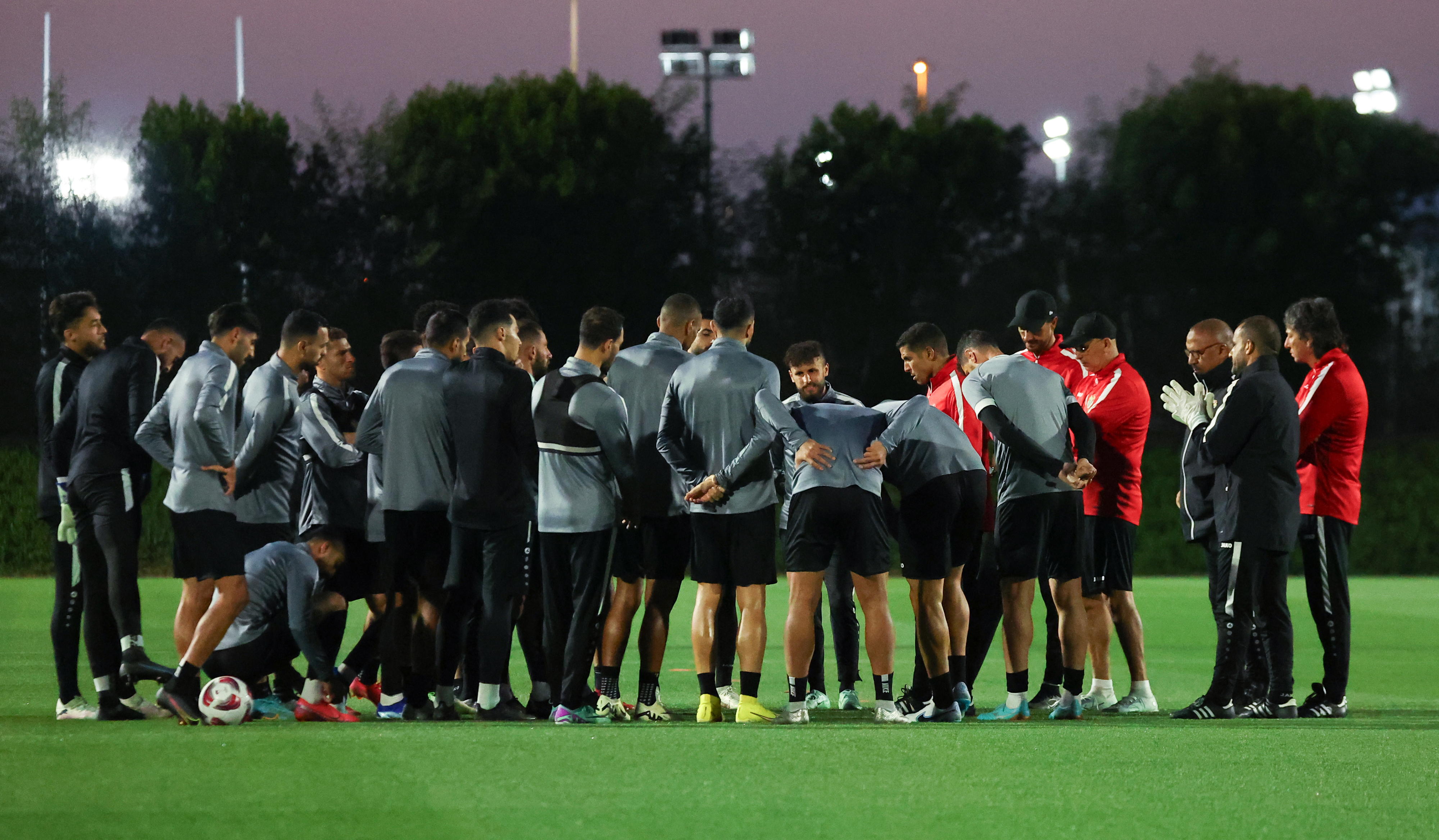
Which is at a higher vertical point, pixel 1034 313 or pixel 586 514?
pixel 1034 313

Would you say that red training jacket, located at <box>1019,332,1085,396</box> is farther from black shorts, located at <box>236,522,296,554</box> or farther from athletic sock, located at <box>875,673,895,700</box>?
black shorts, located at <box>236,522,296,554</box>

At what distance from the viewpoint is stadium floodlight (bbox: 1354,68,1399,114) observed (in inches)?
1475

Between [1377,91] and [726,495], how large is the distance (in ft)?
111

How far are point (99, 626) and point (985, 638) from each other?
489cm

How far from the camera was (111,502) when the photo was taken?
328 inches

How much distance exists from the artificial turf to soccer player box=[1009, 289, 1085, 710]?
0.58 m

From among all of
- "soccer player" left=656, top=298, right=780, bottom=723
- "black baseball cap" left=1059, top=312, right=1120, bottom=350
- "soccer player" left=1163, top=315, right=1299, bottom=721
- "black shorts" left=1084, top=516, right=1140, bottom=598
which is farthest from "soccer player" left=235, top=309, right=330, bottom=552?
"soccer player" left=1163, top=315, right=1299, bottom=721

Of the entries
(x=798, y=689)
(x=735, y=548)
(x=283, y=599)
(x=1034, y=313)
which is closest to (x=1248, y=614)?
(x=1034, y=313)

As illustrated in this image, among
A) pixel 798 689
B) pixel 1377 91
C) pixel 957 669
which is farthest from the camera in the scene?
pixel 1377 91

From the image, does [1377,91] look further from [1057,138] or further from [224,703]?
[224,703]

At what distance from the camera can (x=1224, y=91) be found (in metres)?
39.8

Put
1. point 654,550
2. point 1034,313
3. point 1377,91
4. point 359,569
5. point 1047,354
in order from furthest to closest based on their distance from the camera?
point 1377,91
point 1047,354
point 1034,313
point 359,569
point 654,550

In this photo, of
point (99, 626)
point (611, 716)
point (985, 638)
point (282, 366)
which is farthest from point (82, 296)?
point (985, 638)

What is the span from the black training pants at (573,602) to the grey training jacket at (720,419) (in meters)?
0.54
